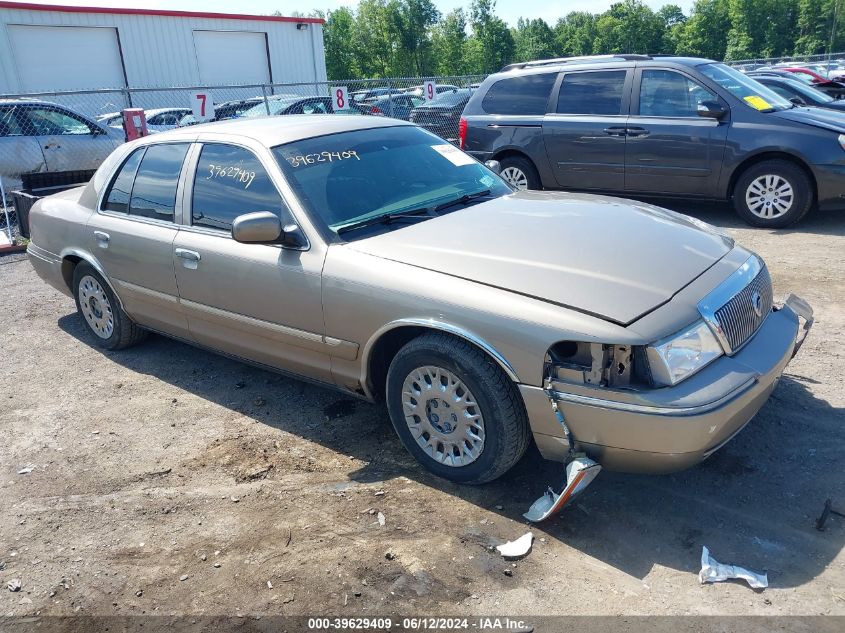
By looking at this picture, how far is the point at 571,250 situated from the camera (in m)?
3.37

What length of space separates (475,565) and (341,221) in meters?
1.90

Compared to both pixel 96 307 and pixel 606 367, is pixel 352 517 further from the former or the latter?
pixel 96 307

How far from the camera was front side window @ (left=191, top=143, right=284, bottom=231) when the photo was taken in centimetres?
402

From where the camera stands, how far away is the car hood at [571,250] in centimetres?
304

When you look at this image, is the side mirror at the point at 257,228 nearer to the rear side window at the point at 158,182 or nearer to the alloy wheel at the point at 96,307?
the rear side window at the point at 158,182

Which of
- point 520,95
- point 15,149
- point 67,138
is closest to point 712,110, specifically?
point 520,95

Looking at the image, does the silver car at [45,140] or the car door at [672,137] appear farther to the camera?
the silver car at [45,140]

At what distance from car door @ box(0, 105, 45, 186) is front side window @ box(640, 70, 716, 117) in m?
8.97

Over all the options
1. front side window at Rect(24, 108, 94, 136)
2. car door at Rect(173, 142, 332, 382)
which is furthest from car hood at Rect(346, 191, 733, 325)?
front side window at Rect(24, 108, 94, 136)

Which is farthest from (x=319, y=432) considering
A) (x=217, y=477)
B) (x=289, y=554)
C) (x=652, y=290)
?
(x=652, y=290)

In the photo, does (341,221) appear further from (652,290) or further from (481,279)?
(652,290)

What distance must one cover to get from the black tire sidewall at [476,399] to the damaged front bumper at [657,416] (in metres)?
0.19

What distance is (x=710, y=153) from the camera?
309 inches

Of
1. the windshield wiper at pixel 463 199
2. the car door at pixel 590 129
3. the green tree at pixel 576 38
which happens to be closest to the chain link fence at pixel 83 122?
the windshield wiper at pixel 463 199
